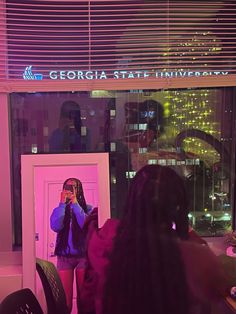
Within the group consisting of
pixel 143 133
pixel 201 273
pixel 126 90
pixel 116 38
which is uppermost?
pixel 116 38

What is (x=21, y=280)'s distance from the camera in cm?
220

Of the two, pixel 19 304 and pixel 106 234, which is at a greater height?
pixel 106 234

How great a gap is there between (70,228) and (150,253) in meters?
1.04

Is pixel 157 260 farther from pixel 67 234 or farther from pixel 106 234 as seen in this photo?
pixel 67 234

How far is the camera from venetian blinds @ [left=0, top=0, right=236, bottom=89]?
2295mm

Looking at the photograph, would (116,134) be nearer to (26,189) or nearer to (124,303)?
(26,189)

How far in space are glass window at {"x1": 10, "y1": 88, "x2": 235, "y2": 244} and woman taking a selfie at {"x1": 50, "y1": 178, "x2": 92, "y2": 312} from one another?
0.29m

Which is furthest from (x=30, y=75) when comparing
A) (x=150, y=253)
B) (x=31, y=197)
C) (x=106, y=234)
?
(x=150, y=253)

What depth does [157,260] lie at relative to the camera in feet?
4.00

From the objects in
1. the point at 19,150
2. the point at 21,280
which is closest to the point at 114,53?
the point at 19,150

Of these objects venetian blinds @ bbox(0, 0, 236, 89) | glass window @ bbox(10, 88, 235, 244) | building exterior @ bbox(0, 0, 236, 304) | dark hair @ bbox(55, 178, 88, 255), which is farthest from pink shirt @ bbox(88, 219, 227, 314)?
venetian blinds @ bbox(0, 0, 236, 89)

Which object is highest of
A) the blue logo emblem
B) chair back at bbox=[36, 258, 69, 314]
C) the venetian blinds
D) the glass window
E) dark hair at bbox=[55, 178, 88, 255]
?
the venetian blinds

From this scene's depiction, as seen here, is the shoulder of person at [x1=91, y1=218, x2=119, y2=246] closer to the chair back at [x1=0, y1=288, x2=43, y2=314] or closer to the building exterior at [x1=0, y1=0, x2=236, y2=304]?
the chair back at [x1=0, y1=288, x2=43, y2=314]

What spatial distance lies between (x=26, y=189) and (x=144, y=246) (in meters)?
1.08
